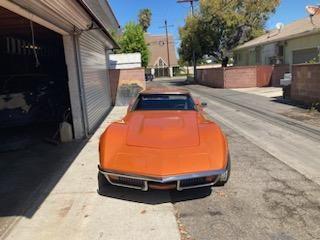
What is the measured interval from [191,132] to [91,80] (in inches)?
282

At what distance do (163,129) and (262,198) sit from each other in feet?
5.46

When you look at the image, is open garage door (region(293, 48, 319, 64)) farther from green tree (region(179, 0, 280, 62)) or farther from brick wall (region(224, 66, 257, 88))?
green tree (region(179, 0, 280, 62))

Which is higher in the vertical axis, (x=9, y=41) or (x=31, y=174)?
(x=9, y=41)

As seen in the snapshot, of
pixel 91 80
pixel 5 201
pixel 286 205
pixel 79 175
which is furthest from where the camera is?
pixel 91 80

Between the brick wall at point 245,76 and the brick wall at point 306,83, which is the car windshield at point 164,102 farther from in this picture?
the brick wall at point 245,76

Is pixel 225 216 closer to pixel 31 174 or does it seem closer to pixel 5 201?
pixel 5 201

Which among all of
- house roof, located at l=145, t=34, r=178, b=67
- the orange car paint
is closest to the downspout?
the orange car paint

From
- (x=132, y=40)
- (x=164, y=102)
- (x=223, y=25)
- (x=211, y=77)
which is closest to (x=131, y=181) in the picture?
(x=164, y=102)

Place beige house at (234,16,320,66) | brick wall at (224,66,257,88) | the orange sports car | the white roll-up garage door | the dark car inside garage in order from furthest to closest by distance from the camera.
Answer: brick wall at (224,66,257,88) → beige house at (234,16,320,66) → the white roll-up garage door → the dark car inside garage → the orange sports car

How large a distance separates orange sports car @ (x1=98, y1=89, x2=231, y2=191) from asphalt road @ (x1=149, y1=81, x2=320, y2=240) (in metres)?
0.34

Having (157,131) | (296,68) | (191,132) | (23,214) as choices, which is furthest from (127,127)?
(296,68)

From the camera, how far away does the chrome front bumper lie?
495cm

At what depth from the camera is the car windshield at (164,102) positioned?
7000 millimetres

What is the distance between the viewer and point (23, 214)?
5066mm
